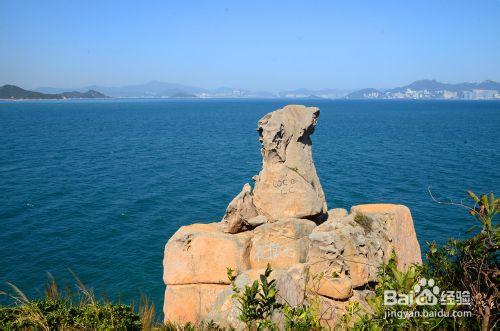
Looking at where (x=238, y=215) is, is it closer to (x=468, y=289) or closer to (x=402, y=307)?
(x=402, y=307)

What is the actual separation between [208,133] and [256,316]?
100m

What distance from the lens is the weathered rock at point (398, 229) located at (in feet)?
54.7

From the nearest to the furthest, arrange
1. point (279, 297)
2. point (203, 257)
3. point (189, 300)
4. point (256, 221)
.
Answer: point (279, 297)
point (189, 300)
point (203, 257)
point (256, 221)

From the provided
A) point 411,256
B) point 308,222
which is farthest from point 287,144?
point 411,256

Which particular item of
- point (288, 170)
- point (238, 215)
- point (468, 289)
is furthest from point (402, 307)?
point (288, 170)

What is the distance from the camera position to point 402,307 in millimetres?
7301

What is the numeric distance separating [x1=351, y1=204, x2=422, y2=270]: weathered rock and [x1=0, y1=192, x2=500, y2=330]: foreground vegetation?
7.79 metres

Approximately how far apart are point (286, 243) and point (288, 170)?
4991mm

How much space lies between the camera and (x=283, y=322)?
895 centimetres

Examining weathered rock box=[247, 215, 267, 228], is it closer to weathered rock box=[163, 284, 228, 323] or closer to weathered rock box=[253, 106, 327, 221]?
weathered rock box=[253, 106, 327, 221]

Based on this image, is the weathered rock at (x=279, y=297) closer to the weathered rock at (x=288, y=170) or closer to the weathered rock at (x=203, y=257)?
the weathered rock at (x=203, y=257)

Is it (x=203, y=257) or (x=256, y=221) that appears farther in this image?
(x=256, y=221)

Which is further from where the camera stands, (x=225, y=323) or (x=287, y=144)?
(x=287, y=144)

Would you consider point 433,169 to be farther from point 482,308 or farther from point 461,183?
point 482,308
